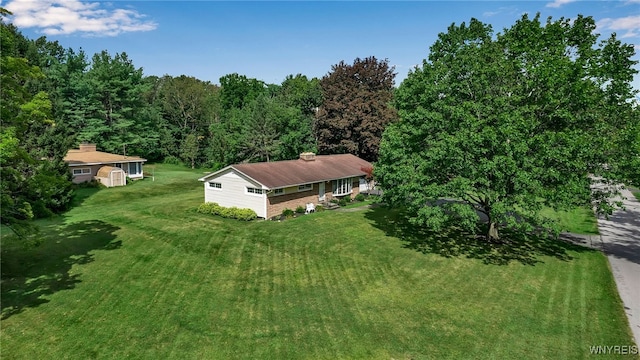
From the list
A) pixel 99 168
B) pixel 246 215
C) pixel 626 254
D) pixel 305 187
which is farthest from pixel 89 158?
pixel 626 254

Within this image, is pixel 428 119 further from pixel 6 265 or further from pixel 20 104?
pixel 6 265

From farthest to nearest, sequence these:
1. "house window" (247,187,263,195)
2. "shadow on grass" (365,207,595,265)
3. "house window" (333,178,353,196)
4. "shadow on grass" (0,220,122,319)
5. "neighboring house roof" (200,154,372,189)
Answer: "house window" (333,178,353,196) < "neighboring house roof" (200,154,372,189) < "house window" (247,187,263,195) < "shadow on grass" (365,207,595,265) < "shadow on grass" (0,220,122,319)

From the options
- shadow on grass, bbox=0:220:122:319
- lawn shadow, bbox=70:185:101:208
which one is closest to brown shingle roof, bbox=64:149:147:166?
lawn shadow, bbox=70:185:101:208

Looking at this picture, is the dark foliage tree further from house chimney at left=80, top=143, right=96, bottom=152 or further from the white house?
house chimney at left=80, top=143, right=96, bottom=152

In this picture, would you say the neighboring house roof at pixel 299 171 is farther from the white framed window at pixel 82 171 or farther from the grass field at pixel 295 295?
the white framed window at pixel 82 171

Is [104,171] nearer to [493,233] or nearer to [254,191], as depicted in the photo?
[254,191]

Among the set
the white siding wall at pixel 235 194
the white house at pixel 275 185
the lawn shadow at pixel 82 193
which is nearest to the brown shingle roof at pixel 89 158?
the lawn shadow at pixel 82 193
